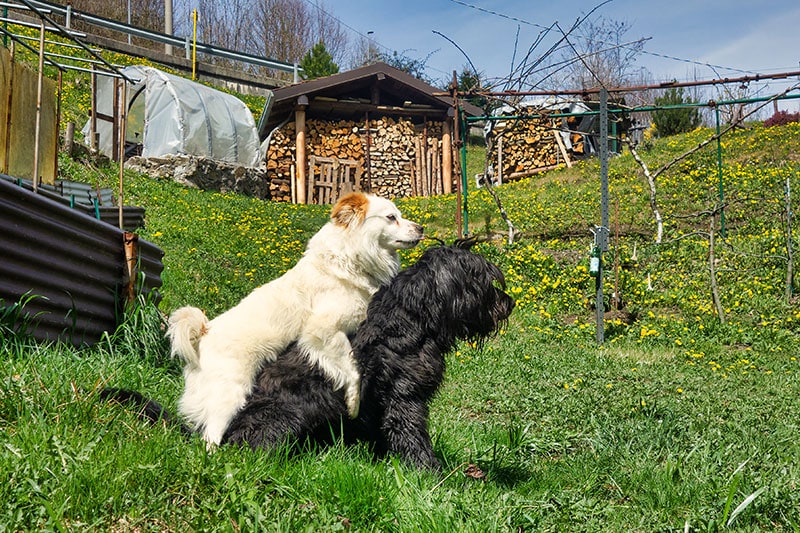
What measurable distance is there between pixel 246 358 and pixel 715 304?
8.02m

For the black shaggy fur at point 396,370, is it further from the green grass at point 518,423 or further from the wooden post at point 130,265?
the wooden post at point 130,265

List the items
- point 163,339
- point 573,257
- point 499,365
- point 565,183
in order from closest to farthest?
point 163,339, point 499,365, point 573,257, point 565,183

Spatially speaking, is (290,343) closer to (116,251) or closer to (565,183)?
(116,251)

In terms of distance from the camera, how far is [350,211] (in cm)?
368

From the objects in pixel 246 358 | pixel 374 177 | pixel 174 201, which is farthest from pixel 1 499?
pixel 374 177

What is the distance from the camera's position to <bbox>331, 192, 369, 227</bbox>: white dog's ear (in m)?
3.64

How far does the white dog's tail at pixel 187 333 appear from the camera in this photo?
3.01 metres

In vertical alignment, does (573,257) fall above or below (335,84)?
below

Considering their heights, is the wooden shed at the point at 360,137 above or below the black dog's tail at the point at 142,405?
above

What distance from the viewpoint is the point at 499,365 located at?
6867mm

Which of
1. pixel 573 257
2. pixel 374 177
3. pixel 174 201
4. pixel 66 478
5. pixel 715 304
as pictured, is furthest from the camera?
pixel 374 177

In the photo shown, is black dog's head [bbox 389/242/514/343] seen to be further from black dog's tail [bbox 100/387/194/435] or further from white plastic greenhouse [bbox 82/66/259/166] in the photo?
white plastic greenhouse [bbox 82/66/259/166]

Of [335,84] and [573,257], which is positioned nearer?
[573,257]

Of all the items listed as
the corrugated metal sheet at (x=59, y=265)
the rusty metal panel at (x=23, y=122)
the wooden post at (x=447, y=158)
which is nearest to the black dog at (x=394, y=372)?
the corrugated metal sheet at (x=59, y=265)
